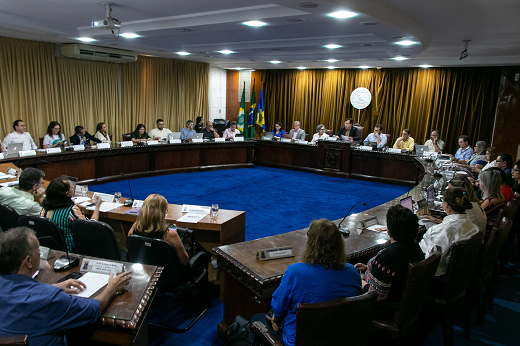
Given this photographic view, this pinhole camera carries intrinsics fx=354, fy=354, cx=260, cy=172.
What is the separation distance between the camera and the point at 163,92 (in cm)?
1009

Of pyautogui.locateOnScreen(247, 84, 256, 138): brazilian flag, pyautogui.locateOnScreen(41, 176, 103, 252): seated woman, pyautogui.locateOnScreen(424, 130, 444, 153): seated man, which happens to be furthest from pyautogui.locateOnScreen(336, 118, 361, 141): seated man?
pyautogui.locateOnScreen(41, 176, 103, 252): seated woman

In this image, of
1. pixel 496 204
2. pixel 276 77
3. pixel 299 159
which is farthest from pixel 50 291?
pixel 276 77

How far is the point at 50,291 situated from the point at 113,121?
328 inches

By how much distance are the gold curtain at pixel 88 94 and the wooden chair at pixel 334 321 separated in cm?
825

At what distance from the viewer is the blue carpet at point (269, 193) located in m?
5.36

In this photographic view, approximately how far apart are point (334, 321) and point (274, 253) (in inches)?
33.4

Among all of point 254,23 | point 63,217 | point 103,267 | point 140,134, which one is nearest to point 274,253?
point 103,267

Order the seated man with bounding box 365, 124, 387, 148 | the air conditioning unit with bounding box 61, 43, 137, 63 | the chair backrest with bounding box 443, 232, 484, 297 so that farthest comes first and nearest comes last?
the seated man with bounding box 365, 124, 387, 148
the air conditioning unit with bounding box 61, 43, 137, 63
the chair backrest with bounding box 443, 232, 484, 297

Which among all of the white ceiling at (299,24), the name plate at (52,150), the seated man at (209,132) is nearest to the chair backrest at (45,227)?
the white ceiling at (299,24)

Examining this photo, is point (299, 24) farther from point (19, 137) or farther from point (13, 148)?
point (19, 137)

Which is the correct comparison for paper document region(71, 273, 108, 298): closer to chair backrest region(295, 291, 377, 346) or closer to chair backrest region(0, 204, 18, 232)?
chair backrest region(295, 291, 377, 346)

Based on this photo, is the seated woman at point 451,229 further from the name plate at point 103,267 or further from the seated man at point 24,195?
the seated man at point 24,195

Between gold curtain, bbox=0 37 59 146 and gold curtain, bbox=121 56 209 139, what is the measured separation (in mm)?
1806

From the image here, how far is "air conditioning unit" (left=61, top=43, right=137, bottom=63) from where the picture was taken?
24.5 ft
